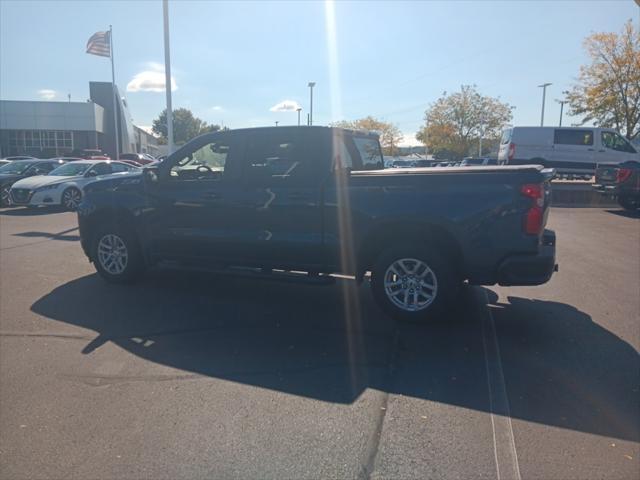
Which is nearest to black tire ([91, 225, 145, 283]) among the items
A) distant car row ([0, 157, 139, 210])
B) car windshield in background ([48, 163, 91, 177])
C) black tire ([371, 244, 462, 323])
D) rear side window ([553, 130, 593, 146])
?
black tire ([371, 244, 462, 323])

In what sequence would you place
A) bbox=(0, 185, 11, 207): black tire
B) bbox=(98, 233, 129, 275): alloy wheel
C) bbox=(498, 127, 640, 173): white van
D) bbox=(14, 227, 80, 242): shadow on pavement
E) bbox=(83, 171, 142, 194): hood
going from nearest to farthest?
bbox=(83, 171, 142, 194): hood < bbox=(98, 233, 129, 275): alloy wheel < bbox=(14, 227, 80, 242): shadow on pavement < bbox=(0, 185, 11, 207): black tire < bbox=(498, 127, 640, 173): white van

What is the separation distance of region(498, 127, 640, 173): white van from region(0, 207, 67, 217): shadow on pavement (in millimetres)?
17867

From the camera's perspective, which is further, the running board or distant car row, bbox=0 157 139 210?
distant car row, bbox=0 157 139 210

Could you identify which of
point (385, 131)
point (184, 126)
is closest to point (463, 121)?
point (385, 131)

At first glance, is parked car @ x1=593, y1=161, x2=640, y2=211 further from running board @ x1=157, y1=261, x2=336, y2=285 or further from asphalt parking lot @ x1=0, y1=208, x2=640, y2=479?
running board @ x1=157, y1=261, x2=336, y2=285

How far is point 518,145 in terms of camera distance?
75.6 feet

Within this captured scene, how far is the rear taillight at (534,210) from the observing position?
495 cm

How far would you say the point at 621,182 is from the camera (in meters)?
15.9

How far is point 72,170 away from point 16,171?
385 centimetres

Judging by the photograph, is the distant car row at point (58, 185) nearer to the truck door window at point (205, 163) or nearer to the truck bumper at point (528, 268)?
the truck door window at point (205, 163)

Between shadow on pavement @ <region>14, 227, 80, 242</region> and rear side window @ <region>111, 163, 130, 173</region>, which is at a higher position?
rear side window @ <region>111, 163, 130, 173</region>

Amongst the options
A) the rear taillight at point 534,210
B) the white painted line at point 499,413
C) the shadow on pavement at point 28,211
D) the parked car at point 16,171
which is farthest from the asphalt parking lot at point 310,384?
the parked car at point 16,171

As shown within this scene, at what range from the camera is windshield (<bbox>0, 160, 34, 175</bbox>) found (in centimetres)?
1942

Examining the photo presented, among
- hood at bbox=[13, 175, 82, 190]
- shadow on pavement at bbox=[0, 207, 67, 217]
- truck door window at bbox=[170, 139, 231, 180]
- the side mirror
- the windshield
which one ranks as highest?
truck door window at bbox=[170, 139, 231, 180]
